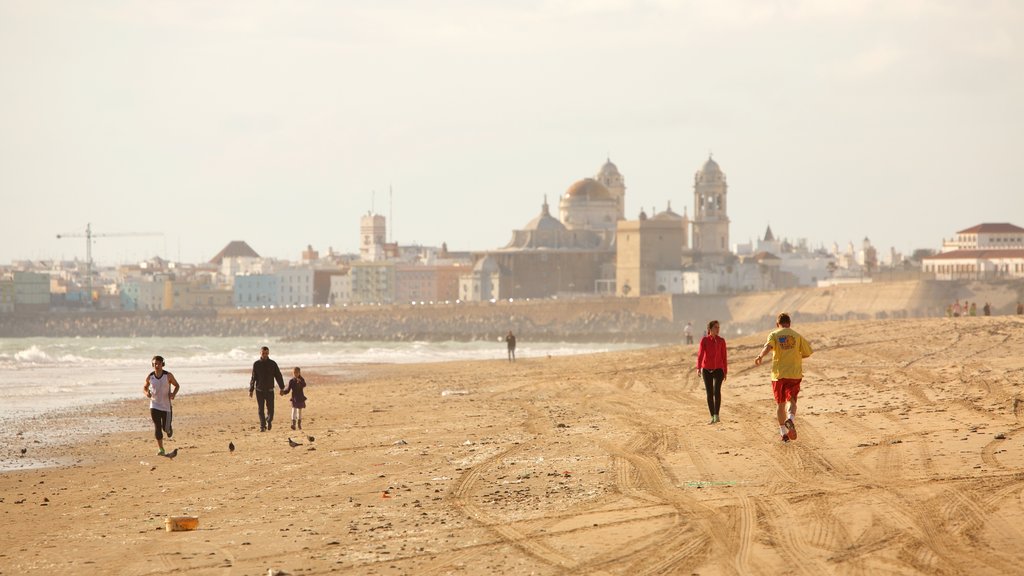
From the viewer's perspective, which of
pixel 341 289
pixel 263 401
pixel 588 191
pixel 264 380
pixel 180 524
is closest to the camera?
pixel 180 524

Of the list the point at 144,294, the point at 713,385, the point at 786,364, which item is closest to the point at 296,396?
the point at 713,385

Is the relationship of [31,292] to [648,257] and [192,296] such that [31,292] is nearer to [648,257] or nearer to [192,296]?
[192,296]

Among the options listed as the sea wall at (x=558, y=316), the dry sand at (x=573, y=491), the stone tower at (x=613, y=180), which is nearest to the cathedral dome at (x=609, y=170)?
the stone tower at (x=613, y=180)

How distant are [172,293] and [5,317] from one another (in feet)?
85.0

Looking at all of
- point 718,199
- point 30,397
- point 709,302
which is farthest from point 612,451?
point 718,199

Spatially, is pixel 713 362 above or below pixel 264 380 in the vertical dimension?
above

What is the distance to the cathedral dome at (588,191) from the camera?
145m

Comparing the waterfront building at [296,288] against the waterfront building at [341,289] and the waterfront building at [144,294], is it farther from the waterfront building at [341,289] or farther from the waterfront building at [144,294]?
the waterfront building at [144,294]

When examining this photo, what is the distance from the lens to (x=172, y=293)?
525 ft

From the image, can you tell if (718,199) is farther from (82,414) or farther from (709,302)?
(82,414)

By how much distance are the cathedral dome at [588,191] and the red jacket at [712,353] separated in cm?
12835

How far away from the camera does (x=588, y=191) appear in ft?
477

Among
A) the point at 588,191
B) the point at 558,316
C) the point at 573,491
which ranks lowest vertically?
the point at 573,491

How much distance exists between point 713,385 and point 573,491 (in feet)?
17.5
